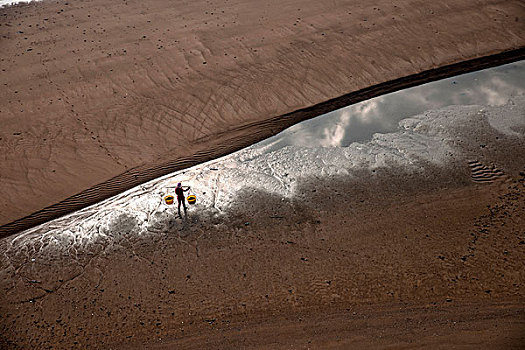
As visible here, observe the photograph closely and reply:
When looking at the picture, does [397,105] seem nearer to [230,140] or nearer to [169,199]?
[230,140]

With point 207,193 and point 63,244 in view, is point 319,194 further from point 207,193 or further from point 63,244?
point 63,244

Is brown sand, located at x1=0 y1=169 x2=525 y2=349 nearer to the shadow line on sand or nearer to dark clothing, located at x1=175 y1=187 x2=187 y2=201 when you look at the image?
dark clothing, located at x1=175 y1=187 x2=187 y2=201

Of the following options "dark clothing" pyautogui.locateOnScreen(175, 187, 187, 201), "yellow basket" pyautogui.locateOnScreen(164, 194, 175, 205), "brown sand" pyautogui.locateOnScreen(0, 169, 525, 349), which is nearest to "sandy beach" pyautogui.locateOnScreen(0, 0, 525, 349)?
"brown sand" pyautogui.locateOnScreen(0, 169, 525, 349)

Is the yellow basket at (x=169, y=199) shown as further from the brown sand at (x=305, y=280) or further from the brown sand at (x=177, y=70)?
the brown sand at (x=177, y=70)

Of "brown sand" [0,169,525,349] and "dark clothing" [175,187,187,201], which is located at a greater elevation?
"dark clothing" [175,187,187,201]

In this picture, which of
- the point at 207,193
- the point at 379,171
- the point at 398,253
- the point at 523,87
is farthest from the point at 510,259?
the point at 523,87
